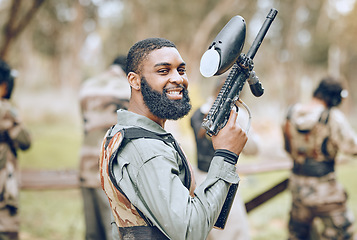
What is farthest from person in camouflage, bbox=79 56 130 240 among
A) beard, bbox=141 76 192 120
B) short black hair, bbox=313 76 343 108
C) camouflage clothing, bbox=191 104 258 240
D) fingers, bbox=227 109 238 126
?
fingers, bbox=227 109 238 126

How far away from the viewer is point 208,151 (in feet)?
10.7

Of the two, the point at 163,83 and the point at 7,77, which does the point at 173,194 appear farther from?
the point at 7,77

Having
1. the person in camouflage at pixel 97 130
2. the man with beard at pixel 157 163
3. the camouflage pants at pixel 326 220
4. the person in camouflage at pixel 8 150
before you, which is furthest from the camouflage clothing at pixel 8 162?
the camouflage pants at pixel 326 220

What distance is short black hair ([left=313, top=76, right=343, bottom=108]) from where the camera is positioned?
3723 mm

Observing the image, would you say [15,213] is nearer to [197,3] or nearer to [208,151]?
[208,151]

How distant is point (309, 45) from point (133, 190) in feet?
97.9

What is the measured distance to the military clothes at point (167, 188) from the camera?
4.57ft

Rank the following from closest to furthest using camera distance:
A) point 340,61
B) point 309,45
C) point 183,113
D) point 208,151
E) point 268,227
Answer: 1. point 183,113
2. point 208,151
3. point 268,227
4. point 340,61
5. point 309,45

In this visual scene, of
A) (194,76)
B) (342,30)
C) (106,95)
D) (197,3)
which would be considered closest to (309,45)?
(342,30)

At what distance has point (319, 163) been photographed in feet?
12.6

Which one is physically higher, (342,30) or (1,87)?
(342,30)

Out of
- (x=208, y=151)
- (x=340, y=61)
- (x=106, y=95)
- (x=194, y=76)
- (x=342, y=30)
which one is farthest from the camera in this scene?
(x=340, y=61)

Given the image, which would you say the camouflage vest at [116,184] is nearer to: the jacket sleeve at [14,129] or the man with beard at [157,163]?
the man with beard at [157,163]

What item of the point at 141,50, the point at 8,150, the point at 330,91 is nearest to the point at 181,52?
the point at 330,91
